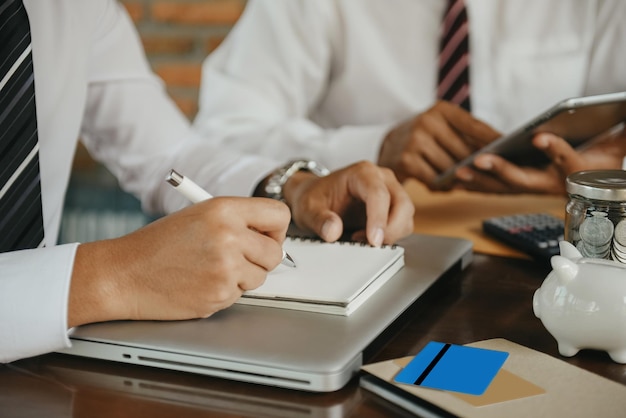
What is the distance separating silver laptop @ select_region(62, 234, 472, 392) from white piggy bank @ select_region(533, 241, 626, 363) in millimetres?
143

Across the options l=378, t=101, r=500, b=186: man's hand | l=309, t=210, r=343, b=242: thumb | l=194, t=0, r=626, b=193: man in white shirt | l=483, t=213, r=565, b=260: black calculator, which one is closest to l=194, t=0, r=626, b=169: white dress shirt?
l=194, t=0, r=626, b=193: man in white shirt

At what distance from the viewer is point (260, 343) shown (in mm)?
638

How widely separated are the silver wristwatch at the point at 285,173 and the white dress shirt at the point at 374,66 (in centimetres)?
47

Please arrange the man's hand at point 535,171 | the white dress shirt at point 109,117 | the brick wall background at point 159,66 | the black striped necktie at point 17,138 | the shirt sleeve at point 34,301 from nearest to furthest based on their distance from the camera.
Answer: the shirt sleeve at point 34,301
the black striped necktie at point 17,138
the white dress shirt at point 109,117
the man's hand at point 535,171
the brick wall background at point 159,66

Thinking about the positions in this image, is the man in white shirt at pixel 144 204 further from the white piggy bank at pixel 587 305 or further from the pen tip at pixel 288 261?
the white piggy bank at pixel 587 305

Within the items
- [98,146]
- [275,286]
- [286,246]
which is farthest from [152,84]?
[275,286]

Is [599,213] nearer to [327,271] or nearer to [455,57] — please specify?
[327,271]

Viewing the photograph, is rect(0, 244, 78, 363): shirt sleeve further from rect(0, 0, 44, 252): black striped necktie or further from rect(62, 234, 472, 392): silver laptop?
rect(0, 0, 44, 252): black striped necktie

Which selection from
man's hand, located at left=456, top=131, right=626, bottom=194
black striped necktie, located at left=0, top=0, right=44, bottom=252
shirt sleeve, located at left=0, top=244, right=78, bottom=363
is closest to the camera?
shirt sleeve, located at left=0, top=244, right=78, bottom=363

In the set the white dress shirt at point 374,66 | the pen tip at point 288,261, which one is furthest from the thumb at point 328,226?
the white dress shirt at point 374,66

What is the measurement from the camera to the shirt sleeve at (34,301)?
0.66 metres

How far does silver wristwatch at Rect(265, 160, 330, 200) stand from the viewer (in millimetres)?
1121

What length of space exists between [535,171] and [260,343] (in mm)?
781

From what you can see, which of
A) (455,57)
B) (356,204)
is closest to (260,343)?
(356,204)
